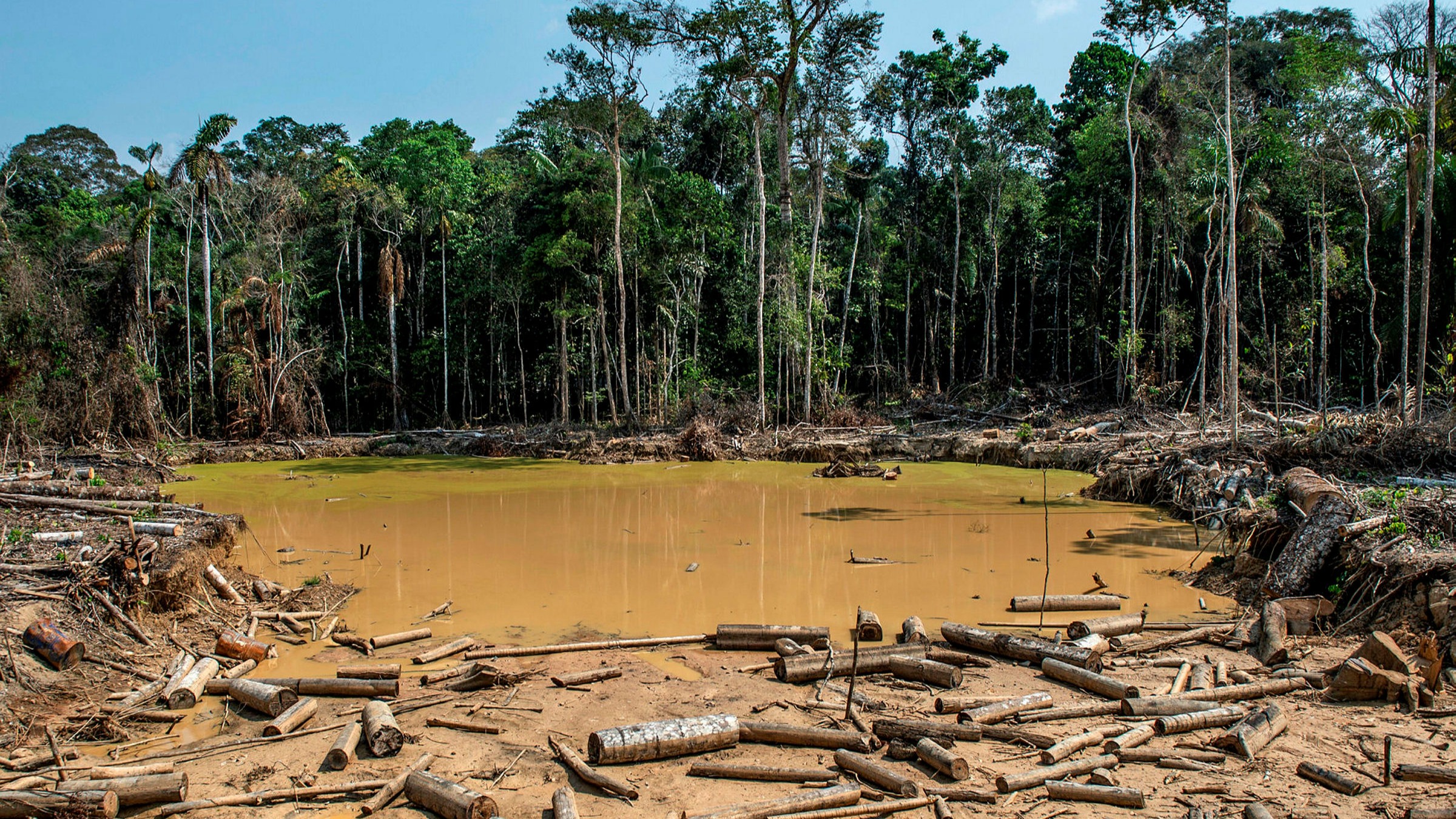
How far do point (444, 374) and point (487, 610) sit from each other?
24369 millimetres

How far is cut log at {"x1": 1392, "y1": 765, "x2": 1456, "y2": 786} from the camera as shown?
3719 millimetres

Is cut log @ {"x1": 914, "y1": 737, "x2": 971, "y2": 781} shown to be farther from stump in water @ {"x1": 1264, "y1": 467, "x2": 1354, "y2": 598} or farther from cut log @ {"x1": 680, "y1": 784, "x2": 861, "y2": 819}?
stump in water @ {"x1": 1264, "y1": 467, "x2": 1354, "y2": 598}

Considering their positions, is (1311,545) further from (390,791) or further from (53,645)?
(53,645)

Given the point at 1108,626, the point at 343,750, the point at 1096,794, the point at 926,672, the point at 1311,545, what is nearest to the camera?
the point at 1096,794

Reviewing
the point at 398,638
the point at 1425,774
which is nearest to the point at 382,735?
the point at 398,638

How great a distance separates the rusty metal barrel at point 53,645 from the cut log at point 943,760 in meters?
5.11

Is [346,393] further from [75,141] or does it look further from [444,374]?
[75,141]

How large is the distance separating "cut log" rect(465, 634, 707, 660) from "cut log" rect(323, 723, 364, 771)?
1.50 metres

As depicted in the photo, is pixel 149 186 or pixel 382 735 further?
pixel 149 186

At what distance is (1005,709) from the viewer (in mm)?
4602

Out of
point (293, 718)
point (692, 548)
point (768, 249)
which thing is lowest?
point (692, 548)

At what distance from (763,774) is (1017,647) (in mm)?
2524

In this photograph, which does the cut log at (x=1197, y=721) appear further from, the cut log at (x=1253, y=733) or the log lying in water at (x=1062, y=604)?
the log lying in water at (x=1062, y=604)

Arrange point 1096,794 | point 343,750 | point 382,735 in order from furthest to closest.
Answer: point 382,735 → point 343,750 → point 1096,794
